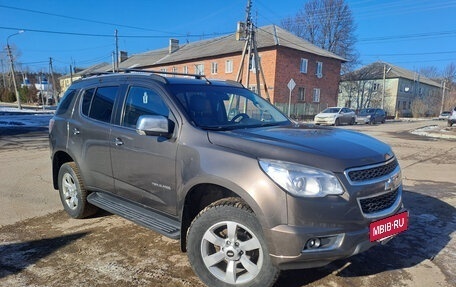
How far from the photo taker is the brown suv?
8.31ft

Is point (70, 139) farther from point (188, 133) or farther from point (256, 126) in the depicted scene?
point (256, 126)

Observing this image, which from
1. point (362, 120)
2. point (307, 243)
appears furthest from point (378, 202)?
point (362, 120)

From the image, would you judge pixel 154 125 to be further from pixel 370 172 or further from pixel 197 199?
pixel 370 172

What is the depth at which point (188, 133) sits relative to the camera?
3156 mm

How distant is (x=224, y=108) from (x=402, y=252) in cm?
252

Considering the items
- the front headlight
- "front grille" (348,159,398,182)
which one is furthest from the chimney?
the front headlight

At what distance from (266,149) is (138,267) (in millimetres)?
1796

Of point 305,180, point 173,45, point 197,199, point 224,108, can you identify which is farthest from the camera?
point 173,45

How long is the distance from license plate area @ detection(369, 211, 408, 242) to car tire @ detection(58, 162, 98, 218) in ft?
11.5

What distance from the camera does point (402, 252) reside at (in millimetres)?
3803

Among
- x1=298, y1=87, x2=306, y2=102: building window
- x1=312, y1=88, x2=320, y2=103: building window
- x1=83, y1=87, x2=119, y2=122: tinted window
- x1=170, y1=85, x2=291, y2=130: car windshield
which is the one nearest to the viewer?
x1=170, y1=85, x2=291, y2=130: car windshield

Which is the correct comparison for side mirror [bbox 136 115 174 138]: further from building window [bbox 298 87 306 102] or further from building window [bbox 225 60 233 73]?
building window [bbox 225 60 233 73]

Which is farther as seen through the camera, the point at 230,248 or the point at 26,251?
the point at 26,251

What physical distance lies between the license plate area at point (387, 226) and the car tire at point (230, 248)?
2.69ft
